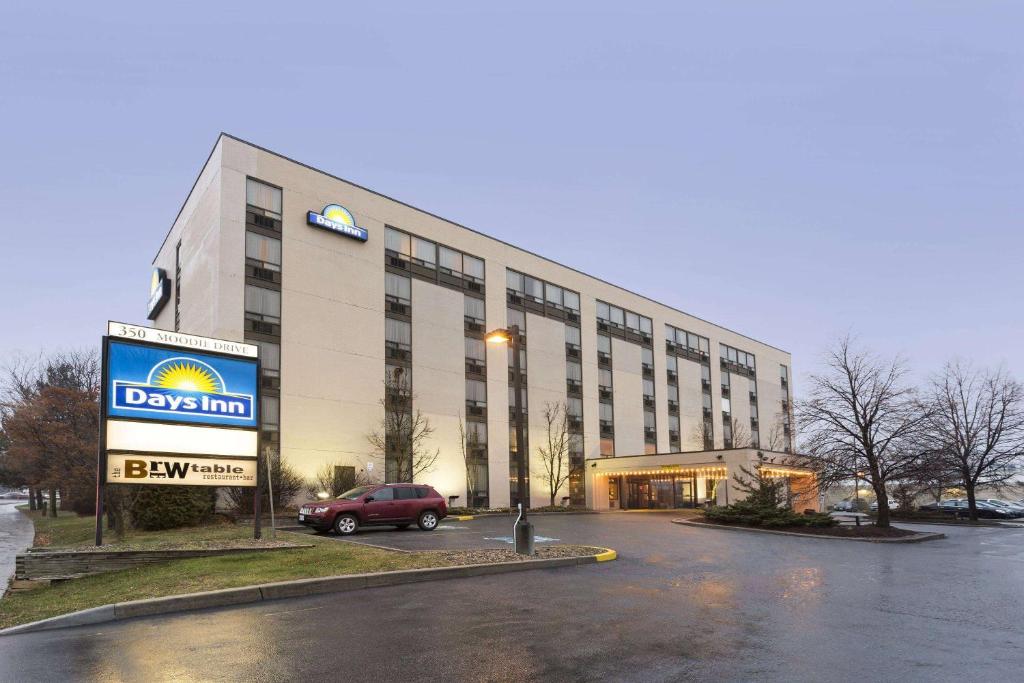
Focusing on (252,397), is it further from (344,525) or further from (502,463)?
(502,463)

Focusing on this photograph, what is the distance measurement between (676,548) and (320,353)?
77.5 feet

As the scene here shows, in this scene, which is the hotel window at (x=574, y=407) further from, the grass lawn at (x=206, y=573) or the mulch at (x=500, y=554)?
the grass lawn at (x=206, y=573)

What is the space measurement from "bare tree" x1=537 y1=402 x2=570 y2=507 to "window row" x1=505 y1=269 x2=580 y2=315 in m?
7.54

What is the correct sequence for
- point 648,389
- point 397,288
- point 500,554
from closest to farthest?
1. point 500,554
2. point 397,288
3. point 648,389

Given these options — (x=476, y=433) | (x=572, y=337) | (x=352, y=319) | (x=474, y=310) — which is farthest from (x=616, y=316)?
(x=352, y=319)

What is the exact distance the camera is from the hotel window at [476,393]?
4441cm

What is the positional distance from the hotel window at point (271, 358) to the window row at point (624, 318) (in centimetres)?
2776

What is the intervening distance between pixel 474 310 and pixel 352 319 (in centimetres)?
951

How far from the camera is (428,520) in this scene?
23.3 meters

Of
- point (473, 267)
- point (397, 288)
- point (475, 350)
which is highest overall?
point (473, 267)

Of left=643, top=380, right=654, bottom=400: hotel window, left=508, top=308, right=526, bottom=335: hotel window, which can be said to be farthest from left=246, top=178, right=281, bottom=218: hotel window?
left=643, top=380, right=654, bottom=400: hotel window

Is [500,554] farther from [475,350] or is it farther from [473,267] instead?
[473,267]

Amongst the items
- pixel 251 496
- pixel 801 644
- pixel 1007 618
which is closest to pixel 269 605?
pixel 801 644

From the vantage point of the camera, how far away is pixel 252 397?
61.2 ft
